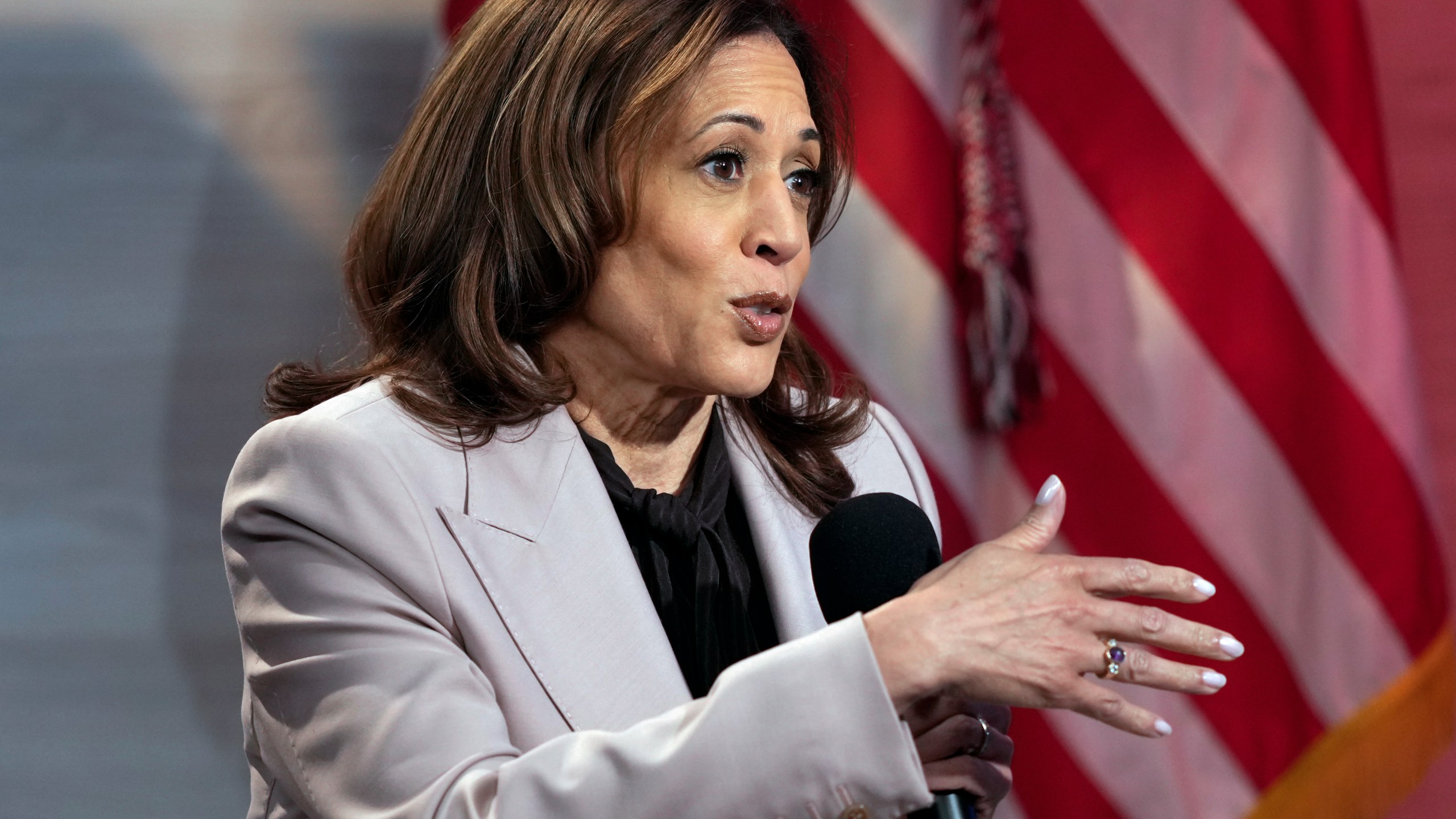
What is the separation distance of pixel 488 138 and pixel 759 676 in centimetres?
62

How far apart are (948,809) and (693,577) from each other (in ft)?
1.33

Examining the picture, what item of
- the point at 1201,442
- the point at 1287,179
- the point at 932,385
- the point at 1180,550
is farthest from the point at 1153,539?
the point at 1287,179

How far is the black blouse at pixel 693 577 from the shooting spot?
122cm

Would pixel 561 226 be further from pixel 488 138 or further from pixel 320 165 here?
pixel 320 165

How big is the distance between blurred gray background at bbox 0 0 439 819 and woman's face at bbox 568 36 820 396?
41.9 inches

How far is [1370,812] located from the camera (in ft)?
6.49

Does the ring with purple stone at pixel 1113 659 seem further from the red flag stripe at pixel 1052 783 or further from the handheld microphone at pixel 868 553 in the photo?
the red flag stripe at pixel 1052 783

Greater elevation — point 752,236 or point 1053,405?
point 752,236

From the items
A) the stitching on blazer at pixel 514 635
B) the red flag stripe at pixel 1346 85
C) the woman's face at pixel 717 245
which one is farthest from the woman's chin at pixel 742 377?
the red flag stripe at pixel 1346 85

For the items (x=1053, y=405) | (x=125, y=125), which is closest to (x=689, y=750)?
(x=1053, y=405)

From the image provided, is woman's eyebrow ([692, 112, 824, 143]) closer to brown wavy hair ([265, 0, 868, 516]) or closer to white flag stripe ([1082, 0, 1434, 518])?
brown wavy hair ([265, 0, 868, 516])

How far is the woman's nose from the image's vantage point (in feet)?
3.84

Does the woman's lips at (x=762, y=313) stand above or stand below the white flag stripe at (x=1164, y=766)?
above

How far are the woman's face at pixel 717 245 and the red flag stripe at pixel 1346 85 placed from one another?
1.20m
